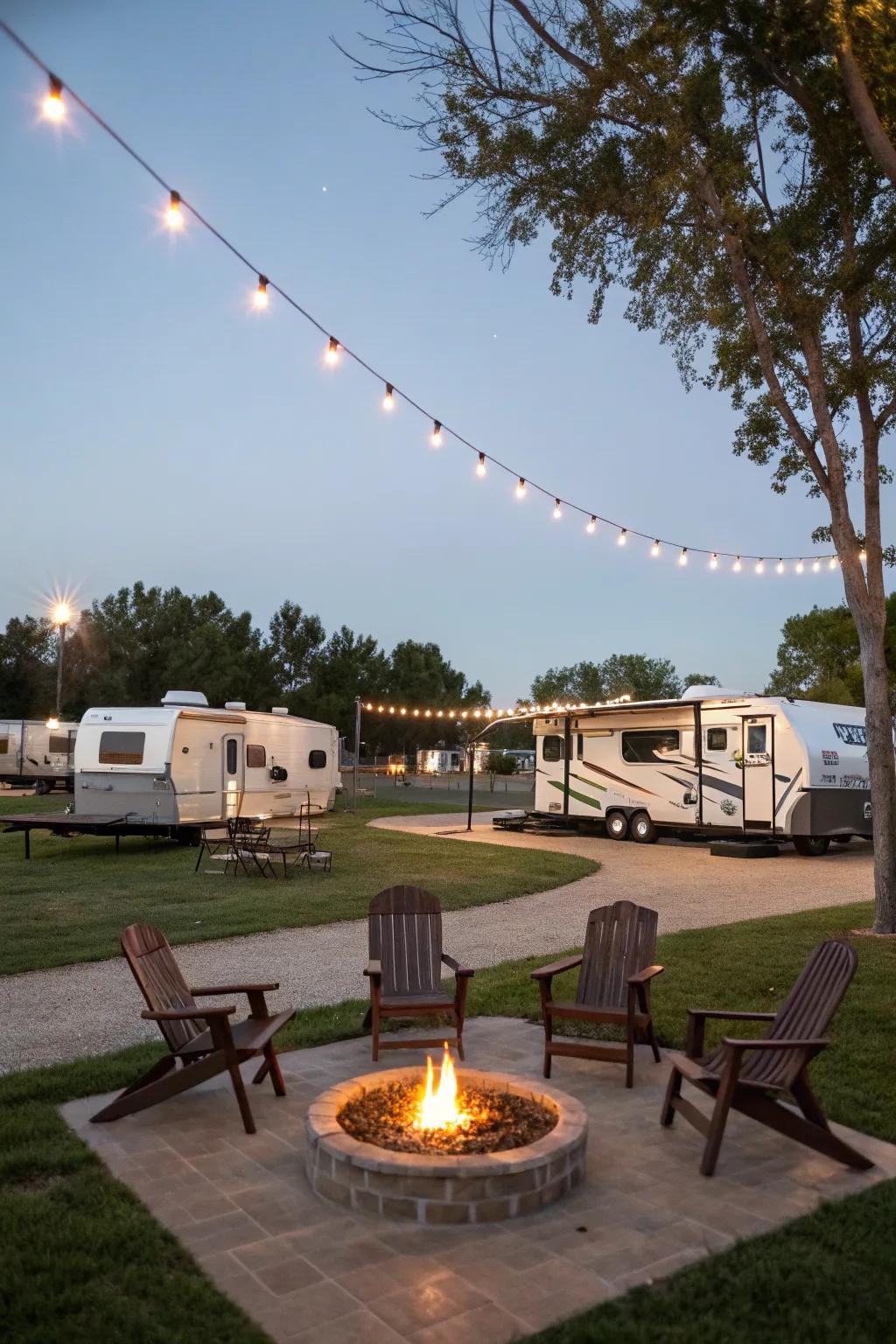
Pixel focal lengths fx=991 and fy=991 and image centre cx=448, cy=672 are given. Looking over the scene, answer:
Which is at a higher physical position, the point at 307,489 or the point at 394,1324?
the point at 307,489

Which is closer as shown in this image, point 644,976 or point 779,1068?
point 779,1068

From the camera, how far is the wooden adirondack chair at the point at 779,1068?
392cm

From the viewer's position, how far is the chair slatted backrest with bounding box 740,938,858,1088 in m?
4.04

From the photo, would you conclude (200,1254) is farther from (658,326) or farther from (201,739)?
(201,739)

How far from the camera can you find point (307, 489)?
2342cm

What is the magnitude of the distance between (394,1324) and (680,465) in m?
19.4

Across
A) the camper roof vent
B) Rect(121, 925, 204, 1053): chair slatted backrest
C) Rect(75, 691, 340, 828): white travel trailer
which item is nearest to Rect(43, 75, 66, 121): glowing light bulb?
Rect(121, 925, 204, 1053): chair slatted backrest

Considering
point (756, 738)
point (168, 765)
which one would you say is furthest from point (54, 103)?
point (756, 738)

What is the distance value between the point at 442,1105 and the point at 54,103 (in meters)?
5.60

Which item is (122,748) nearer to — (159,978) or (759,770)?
(759,770)

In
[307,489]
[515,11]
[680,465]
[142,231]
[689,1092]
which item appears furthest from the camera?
[307,489]

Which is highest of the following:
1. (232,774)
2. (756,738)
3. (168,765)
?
(756,738)

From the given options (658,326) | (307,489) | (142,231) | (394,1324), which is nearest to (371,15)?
(142,231)

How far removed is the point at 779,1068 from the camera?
4094 millimetres
